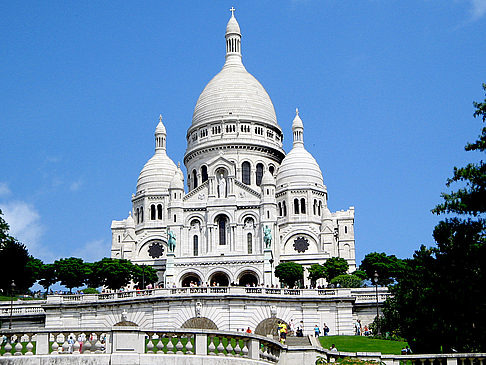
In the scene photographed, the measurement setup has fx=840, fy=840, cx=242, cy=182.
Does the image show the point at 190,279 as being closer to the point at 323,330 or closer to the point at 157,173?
the point at 157,173

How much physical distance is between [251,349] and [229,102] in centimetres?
9408

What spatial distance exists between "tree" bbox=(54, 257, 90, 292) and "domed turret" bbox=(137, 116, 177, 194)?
29.1m

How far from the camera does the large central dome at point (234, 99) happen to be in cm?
11262

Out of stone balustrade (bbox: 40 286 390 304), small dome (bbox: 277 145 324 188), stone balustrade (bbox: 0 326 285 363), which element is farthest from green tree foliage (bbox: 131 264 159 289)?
stone balustrade (bbox: 0 326 285 363)

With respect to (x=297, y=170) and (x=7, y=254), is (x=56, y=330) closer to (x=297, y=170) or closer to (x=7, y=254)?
(x=7, y=254)

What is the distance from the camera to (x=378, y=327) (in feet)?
163

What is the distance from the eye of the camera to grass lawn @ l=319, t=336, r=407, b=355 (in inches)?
1563

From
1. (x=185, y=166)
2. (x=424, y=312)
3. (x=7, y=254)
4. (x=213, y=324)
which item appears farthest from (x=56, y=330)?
(x=185, y=166)

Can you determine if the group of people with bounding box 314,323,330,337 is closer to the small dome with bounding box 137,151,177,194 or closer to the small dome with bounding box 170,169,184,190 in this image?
the small dome with bounding box 170,169,184,190

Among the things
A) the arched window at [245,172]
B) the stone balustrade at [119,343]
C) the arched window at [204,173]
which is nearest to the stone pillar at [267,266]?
the arched window at [245,172]

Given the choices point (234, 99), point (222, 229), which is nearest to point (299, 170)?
point (222, 229)

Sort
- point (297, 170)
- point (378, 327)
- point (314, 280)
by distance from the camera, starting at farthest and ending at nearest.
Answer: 1. point (297, 170)
2. point (314, 280)
3. point (378, 327)

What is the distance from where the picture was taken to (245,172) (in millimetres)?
108375

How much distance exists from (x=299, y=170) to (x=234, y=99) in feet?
51.4
